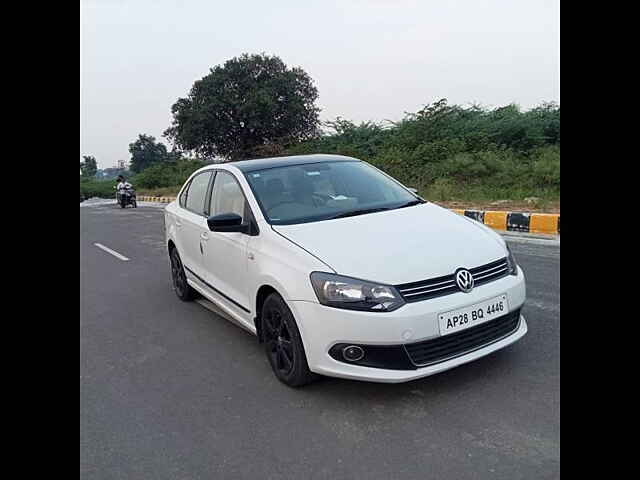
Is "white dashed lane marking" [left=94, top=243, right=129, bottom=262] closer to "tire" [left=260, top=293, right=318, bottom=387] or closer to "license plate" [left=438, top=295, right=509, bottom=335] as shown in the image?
"tire" [left=260, top=293, right=318, bottom=387]

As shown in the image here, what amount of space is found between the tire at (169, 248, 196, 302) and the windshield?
171 cm

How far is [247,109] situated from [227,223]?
84.3 feet

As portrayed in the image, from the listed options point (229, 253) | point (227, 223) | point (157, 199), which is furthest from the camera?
point (157, 199)

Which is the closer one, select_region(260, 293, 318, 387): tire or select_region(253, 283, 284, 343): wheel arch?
select_region(260, 293, 318, 387): tire

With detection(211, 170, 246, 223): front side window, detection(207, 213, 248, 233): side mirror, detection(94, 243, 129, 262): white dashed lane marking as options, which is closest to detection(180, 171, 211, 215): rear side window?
detection(211, 170, 246, 223): front side window

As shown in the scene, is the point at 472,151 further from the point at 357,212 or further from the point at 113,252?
the point at 357,212

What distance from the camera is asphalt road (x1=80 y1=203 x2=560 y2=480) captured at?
2.59 m

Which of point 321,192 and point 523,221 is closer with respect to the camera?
point 321,192

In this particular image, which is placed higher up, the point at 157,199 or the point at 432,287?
the point at 157,199

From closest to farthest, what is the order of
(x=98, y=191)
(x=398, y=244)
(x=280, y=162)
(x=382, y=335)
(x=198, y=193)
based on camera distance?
(x=382, y=335) → (x=398, y=244) → (x=280, y=162) → (x=198, y=193) → (x=98, y=191)

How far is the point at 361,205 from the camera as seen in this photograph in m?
4.09

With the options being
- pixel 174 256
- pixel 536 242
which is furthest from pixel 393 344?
pixel 536 242

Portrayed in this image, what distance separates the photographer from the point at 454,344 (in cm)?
304

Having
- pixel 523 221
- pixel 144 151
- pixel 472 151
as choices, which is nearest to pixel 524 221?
pixel 523 221
